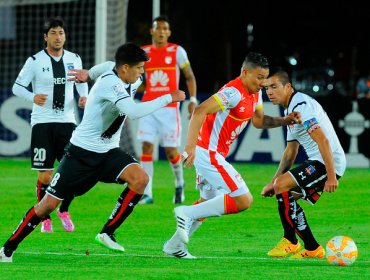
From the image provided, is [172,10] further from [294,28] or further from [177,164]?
[177,164]

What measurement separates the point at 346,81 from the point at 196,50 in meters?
4.43

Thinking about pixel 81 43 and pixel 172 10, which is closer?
pixel 81 43

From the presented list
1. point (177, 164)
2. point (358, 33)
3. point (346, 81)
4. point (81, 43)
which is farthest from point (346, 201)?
point (358, 33)

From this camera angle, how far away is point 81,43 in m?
29.5

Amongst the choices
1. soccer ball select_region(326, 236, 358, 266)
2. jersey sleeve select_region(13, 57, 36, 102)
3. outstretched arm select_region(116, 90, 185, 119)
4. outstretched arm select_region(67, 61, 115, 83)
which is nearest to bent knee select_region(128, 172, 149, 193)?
outstretched arm select_region(116, 90, 185, 119)

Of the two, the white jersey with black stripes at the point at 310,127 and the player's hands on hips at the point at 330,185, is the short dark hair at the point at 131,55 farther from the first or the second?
the player's hands on hips at the point at 330,185

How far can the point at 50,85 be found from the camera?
12.8 m

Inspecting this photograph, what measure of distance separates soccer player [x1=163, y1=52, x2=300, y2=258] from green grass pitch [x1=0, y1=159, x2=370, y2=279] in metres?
0.37

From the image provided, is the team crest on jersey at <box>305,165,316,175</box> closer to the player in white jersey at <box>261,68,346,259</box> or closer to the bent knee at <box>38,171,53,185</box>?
the player in white jersey at <box>261,68,346,259</box>

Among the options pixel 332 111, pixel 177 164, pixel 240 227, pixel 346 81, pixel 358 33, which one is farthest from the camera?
pixel 358 33

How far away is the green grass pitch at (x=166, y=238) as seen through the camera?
948 cm

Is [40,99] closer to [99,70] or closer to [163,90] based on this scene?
[99,70]

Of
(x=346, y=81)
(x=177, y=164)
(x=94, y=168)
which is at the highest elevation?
(x=94, y=168)

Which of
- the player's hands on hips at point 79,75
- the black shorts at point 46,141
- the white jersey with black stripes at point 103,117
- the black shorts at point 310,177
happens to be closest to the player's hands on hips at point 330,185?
the black shorts at point 310,177
